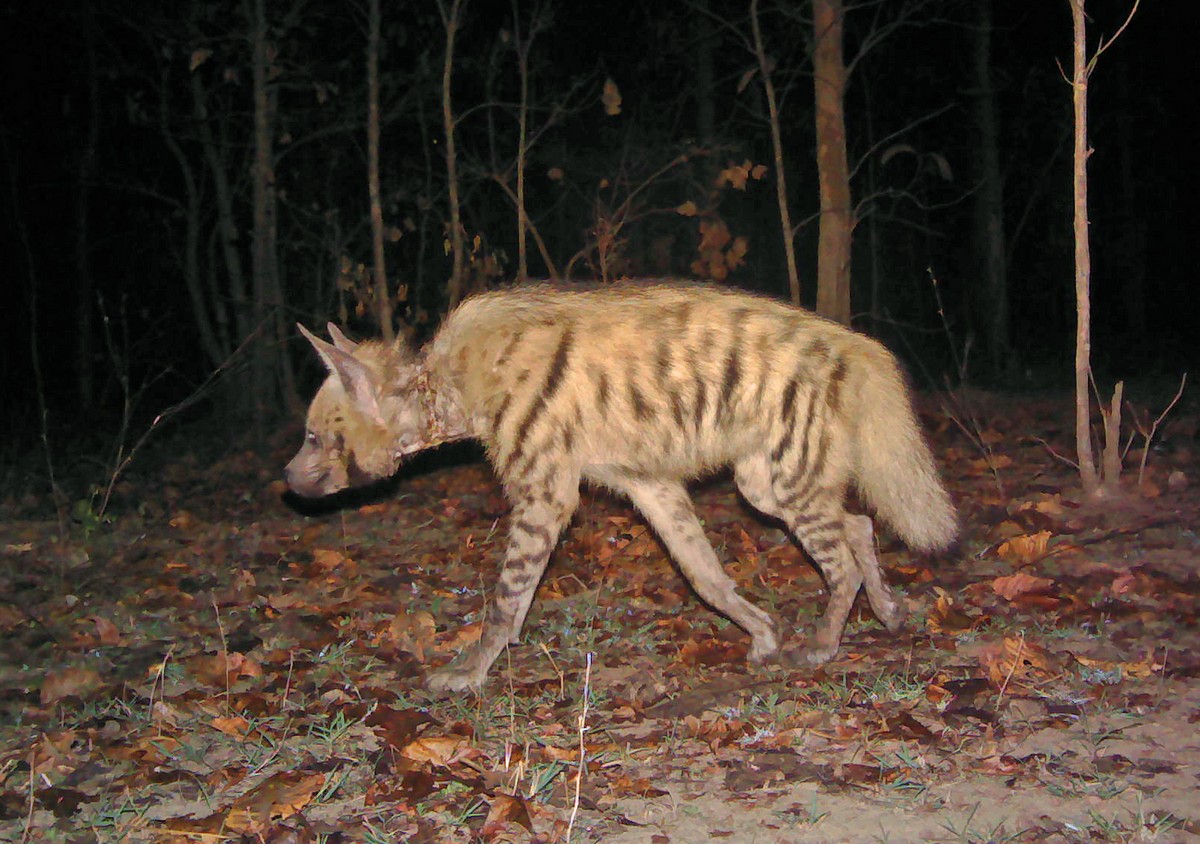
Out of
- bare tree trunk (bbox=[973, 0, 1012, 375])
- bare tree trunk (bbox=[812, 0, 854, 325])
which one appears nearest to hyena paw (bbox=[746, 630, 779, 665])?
bare tree trunk (bbox=[812, 0, 854, 325])

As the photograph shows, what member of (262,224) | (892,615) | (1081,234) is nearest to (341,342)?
(892,615)

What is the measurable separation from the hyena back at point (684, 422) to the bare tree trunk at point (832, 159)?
4118 mm

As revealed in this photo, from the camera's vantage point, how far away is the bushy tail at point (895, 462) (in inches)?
221

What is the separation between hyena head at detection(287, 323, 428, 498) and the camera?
6.13 metres

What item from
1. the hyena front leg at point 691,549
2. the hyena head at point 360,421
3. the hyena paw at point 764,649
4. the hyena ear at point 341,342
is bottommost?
the hyena paw at point 764,649

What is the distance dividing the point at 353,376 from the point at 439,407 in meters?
0.50

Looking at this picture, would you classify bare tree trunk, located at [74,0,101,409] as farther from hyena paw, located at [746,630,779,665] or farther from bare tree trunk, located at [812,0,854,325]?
hyena paw, located at [746,630,779,665]

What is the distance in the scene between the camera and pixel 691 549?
5949 millimetres

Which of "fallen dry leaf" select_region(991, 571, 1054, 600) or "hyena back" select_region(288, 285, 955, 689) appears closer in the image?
"hyena back" select_region(288, 285, 955, 689)

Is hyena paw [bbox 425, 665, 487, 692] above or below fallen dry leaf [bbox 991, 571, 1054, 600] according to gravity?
below

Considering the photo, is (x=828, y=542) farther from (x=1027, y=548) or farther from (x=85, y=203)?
(x=85, y=203)

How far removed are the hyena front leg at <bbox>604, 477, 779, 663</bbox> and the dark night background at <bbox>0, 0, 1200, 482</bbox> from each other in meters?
5.31

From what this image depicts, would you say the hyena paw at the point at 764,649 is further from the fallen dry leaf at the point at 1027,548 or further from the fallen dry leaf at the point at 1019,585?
the fallen dry leaf at the point at 1027,548

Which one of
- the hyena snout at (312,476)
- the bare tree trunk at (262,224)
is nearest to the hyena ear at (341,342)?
the hyena snout at (312,476)
